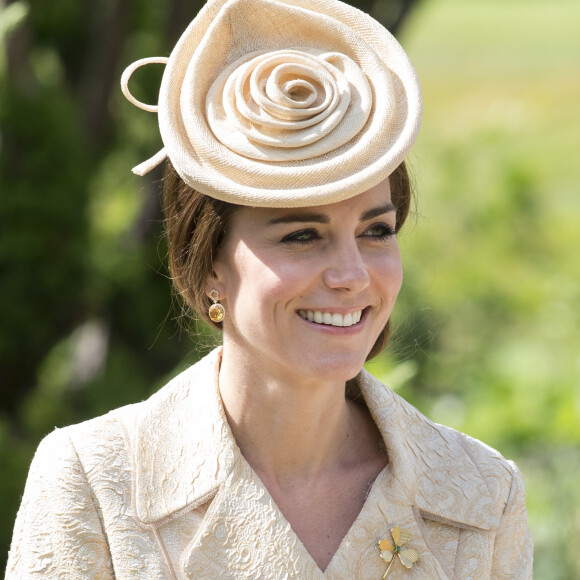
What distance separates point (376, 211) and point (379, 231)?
49 millimetres

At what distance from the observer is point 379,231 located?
1.89m

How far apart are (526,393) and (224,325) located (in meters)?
3.59

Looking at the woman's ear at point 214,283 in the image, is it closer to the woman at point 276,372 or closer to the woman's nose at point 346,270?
the woman at point 276,372

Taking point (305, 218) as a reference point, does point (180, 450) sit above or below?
below

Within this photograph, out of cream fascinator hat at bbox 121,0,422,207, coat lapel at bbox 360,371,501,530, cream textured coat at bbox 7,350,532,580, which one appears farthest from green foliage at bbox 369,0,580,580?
cream fascinator hat at bbox 121,0,422,207

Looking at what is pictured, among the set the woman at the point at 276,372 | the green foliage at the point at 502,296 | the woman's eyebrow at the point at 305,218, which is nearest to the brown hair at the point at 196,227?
the woman at the point at 276,372

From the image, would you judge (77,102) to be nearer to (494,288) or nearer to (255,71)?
(494,288)

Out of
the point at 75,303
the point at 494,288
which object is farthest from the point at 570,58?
the point at 75,303

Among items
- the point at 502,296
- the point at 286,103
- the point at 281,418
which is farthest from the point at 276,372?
the point at 502,296

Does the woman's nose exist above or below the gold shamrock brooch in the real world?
above

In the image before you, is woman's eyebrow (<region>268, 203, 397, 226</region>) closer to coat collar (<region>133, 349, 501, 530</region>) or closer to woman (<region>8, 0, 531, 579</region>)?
woman (<region>8, 0, 531, 579</region>)

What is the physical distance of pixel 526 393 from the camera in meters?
5.35

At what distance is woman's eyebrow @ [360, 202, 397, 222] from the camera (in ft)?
6.04

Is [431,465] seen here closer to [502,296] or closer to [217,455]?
[217,455]
